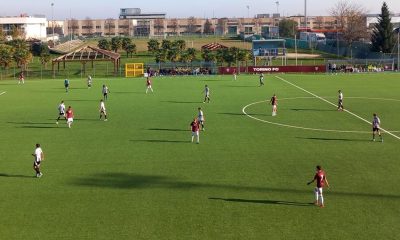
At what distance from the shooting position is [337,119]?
36.5m

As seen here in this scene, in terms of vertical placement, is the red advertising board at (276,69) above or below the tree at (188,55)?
below

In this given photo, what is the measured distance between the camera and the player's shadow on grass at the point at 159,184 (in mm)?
19266

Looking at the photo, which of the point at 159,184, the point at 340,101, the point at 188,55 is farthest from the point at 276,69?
the point at 159,184

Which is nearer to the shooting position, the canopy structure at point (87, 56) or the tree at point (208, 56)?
the canopy structure at point (87, 56)

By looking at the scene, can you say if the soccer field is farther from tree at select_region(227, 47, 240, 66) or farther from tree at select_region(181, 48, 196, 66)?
tree at select_region(181, 48, 196, 66)

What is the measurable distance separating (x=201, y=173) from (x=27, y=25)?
162m

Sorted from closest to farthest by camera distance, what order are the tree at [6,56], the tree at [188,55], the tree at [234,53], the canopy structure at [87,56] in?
the canopy structure at [87,56] → the tree at [6,56] → the tree at [234,53] → the tree at [188,55]

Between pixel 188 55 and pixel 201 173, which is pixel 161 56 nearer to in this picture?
pixel 188 55

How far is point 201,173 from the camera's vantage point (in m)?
22.3

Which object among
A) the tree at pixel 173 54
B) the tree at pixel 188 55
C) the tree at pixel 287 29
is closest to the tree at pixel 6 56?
the tree at pixel 173 54

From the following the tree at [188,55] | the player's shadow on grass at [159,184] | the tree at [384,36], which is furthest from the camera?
the tree at [384,36]

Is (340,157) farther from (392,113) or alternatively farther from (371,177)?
(392,113)

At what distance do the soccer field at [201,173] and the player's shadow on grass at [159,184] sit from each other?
42 mm

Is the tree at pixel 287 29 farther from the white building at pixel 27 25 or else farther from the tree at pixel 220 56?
the tree at pixel 220 56
